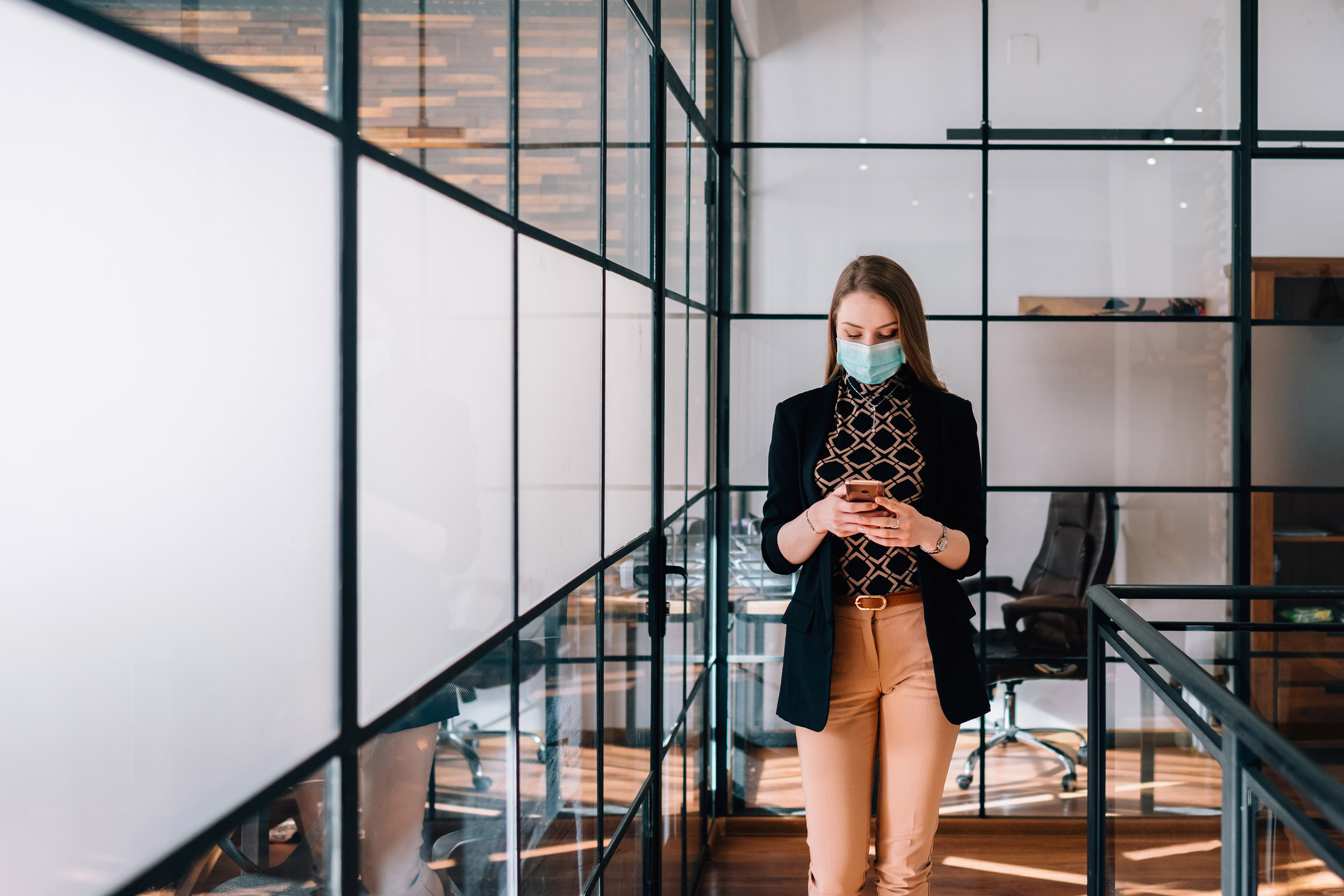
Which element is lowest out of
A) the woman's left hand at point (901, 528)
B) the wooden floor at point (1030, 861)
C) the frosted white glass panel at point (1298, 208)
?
the wooden floor at point (1030, 861)

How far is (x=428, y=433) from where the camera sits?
2.92ft

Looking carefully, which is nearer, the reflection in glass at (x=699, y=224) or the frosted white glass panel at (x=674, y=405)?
the frosted white glass panel at (x=674, y=405)

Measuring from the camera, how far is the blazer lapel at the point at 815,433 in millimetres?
1736

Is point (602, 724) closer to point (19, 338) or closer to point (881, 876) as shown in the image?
point (881, 876)

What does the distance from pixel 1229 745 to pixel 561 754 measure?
880mm

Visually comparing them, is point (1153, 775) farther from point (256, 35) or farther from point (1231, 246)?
point (256, 35)

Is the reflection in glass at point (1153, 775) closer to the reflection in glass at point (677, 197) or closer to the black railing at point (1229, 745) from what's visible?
the black railing at point (1229, 745)

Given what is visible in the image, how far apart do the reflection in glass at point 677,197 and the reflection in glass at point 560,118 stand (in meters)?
0.57

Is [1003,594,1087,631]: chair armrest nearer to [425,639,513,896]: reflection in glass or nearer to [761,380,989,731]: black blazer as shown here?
[761,380,989,731]: black blazer

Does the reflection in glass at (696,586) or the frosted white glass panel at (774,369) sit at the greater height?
the frosted white glass panel at (774,369)

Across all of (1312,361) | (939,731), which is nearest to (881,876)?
(939,731)

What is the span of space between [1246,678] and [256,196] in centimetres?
334

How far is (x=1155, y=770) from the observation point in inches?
116

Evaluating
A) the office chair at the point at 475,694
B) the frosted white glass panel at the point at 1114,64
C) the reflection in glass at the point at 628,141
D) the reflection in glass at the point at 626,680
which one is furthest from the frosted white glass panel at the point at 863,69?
the office chair at the point at 475,694
